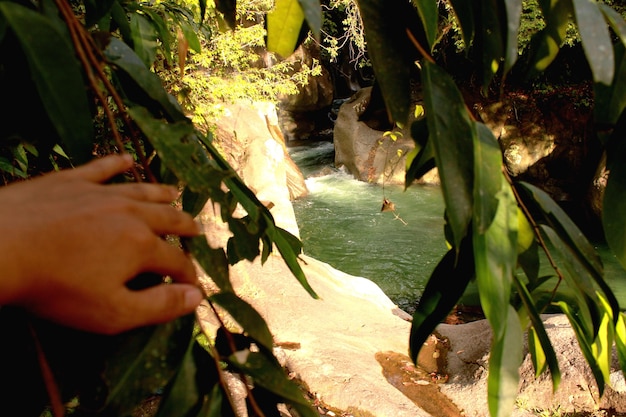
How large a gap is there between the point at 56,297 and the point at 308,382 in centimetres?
326

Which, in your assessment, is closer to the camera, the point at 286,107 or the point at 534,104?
the point at 534,104

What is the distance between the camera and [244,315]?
1.81ft

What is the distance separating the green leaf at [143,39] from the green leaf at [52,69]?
0.52 meters

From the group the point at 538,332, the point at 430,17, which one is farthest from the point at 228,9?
the point at 538,332

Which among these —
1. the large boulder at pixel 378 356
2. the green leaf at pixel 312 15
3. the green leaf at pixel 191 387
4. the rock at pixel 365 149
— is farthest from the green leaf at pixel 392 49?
the rock at pixel 365 149

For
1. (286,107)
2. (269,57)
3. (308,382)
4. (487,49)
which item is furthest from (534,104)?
(487,49)

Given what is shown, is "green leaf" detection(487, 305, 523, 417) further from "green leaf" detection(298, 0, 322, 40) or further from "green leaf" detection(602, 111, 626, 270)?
"green leaf" detection(298, 0, 322, 40)

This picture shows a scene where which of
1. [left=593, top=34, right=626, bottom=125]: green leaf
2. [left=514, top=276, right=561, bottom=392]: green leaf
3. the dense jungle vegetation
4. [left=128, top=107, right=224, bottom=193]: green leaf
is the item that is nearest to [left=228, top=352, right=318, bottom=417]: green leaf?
the dense jungle vegetation

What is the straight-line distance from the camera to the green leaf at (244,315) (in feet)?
1.79

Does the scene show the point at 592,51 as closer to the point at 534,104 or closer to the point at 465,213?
the point at 465,213

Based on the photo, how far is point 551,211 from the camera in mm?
649

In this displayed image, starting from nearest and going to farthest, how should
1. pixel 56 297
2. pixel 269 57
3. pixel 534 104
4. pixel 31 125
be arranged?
pixel 56 297, pixel 31 125, pixel 534 104, pixel 269 57

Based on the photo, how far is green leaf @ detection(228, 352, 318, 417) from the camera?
54 cm

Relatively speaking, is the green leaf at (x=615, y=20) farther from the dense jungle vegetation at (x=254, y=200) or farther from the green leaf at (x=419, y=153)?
the green leaf at (x=419, y=153)
